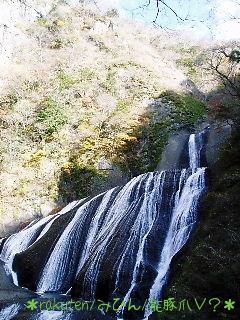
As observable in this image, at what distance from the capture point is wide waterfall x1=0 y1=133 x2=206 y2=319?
26.5 ft

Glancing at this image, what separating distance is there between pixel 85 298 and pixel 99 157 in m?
8.60

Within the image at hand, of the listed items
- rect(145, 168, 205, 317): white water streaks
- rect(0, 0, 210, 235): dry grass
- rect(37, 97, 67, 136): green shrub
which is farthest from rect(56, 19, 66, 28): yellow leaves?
rect(145, 168, 205, 317): white water streaks

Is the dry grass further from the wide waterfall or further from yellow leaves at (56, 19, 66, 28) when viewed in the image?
the wide waterfall

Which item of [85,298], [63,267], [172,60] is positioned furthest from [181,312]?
[172,60]

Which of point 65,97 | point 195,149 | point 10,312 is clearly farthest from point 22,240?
point 65,97

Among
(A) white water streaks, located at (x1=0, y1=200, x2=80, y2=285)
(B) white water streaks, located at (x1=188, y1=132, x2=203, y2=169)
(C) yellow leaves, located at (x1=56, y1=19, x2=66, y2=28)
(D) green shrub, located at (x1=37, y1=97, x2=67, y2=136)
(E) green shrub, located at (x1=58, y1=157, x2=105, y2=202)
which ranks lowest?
(A) white water streaks, located at (x1=0, y1=200, x2=80, y2=285)

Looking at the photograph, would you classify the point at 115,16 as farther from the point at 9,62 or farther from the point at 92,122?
the point at 92,122

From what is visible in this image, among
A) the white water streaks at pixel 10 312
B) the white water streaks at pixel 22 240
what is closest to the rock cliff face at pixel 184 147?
the white water streaks at pixel 22 240

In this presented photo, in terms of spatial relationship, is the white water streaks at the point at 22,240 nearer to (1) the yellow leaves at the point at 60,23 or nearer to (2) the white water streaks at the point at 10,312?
(2) the white water streaks at the point at 10,312

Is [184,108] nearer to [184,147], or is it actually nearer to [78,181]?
[184,147]

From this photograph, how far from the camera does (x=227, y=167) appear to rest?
9836 mm

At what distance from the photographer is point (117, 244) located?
9016mm

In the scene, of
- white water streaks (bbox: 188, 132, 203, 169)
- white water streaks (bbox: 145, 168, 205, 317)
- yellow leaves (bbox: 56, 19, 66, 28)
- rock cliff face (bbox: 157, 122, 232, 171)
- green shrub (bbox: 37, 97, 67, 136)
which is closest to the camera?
white water streaks (bbox: 145, 168, 205, 317)

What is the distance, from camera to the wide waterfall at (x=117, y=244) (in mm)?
8062
